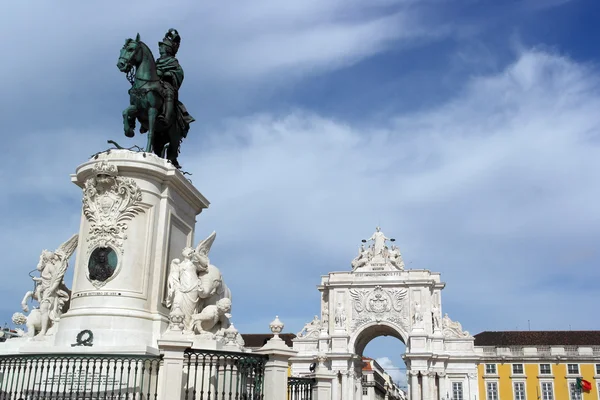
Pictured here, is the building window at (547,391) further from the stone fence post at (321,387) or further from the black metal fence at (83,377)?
the black metal fence at (83,377)

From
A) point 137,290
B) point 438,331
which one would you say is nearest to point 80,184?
point 137,290

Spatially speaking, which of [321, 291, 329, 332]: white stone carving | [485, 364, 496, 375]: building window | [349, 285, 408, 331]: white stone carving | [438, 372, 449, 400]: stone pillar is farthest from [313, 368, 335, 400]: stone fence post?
[485, 364, 496, 375]: building window

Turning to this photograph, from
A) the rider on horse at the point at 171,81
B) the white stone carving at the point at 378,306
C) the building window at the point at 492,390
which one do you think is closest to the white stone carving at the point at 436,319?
the white stone carving at the point at 378,306

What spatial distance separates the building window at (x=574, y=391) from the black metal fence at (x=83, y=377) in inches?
Result: 2164

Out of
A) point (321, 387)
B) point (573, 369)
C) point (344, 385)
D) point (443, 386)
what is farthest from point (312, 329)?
point (321, 387)

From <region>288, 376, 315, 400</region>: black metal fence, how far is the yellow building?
4926 centimetres

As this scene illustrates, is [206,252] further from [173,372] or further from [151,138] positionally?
[173,372]

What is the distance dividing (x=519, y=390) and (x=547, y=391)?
7.72ft

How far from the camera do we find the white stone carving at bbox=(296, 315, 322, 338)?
60.0 meters

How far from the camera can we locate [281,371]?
10039 millimetres

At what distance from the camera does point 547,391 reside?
57000mm

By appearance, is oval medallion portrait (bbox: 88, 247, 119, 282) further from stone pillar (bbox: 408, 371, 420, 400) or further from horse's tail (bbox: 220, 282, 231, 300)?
stone pillar (bbox: 408, 371, 420, 400)

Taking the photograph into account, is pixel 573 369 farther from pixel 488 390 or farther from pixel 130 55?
pixel 130 55

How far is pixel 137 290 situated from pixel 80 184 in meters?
2.46
